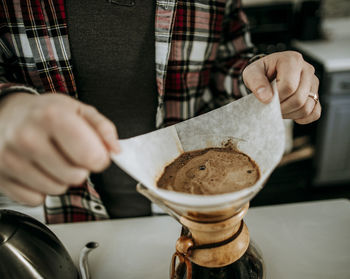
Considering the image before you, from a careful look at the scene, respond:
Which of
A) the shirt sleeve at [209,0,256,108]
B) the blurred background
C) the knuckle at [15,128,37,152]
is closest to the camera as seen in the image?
the knuckle at [15,128,37,152]

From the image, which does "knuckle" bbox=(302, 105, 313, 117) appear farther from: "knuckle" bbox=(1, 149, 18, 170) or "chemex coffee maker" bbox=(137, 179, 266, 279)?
"knuckle" bbox=(1, 149, 18, 170)

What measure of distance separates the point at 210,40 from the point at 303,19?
1404 millimetres

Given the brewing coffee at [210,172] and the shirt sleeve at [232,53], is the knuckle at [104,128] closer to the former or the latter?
the brewing coffee at [210,172]

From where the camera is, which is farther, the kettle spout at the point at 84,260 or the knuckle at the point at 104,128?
the kettle spout at the point at 84,260

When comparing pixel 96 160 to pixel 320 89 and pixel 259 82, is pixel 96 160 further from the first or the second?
pixel 320 89

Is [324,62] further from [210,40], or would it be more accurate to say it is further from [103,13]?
[103,13]

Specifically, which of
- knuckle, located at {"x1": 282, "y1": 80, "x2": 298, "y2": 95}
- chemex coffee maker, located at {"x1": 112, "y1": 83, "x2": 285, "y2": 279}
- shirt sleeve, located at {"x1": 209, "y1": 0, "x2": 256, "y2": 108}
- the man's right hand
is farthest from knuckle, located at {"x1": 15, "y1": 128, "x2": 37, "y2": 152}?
shirt sleeve, located at {"x1": 209, "y1": 0, "x2": 256, "y2": 108}

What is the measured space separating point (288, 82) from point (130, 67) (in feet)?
1.41

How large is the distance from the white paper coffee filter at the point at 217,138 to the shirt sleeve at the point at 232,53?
0.27 metres

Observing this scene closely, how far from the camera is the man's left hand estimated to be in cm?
54

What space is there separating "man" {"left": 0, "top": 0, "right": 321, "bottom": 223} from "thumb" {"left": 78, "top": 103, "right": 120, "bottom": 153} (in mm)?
106

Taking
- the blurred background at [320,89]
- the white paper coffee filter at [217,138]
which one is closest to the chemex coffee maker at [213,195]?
the white paper coffee filter at [217,138]

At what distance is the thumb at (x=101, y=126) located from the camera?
36 centimetres

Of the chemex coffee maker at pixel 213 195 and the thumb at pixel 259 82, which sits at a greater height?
the thumb at pixel 259 82
